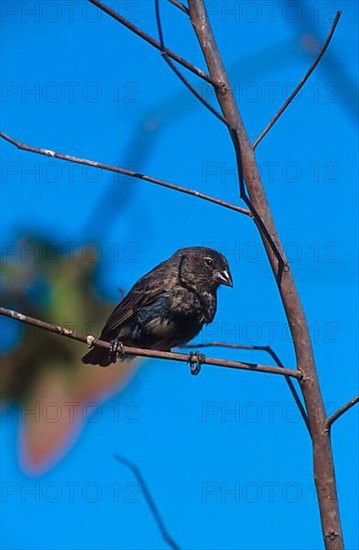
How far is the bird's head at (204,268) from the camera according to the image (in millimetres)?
5902

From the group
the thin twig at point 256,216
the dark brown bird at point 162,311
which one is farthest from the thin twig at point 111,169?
the dark brown bird at point 162,311

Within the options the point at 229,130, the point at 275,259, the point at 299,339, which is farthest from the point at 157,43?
the point at 299,339

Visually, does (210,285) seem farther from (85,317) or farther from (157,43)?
(157,43)

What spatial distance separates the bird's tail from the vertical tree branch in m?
3.00

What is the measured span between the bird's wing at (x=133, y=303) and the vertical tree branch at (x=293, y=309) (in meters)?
3.00

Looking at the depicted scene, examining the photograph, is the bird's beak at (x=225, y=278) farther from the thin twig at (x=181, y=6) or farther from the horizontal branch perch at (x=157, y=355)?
the thin twig at (x=181, y=6)

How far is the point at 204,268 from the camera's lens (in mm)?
6012

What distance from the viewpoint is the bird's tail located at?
552cm

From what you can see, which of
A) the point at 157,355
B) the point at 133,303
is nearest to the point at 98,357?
the point at 133,303

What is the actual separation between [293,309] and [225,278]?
3.41 m

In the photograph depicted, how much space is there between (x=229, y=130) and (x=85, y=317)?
3.43 meters

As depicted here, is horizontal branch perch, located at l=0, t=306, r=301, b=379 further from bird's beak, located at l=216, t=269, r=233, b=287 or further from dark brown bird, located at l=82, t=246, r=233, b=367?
bird's beak, located at l=216, t=269, r=233, b=287

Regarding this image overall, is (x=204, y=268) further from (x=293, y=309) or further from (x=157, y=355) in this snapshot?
(x=293, y=309)

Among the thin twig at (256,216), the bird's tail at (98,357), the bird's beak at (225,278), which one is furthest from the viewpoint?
the bird's beak at (225,278)
